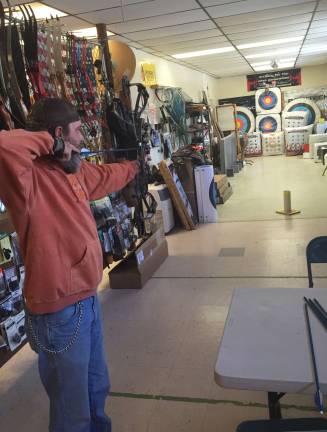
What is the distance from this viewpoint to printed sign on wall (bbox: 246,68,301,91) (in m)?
12.8

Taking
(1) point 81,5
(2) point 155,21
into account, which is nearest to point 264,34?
(2) point 155,21

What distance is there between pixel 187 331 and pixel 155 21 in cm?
355

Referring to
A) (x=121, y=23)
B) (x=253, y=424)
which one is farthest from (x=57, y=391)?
(x=121, y=23)

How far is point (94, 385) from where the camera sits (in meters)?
1.69

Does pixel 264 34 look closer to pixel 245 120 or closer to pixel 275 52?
pixel 275 52

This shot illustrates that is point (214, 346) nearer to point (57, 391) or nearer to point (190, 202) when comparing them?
point (57, 391)

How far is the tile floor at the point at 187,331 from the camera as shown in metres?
2.08

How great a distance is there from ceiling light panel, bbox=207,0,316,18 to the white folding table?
3.60 metres

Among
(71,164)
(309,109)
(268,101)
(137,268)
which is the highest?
(268,101)

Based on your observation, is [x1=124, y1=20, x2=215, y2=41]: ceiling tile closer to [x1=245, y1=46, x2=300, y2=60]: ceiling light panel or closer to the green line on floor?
[x1=245, y1=46, x2=300, y2=60]: ceiling light panel

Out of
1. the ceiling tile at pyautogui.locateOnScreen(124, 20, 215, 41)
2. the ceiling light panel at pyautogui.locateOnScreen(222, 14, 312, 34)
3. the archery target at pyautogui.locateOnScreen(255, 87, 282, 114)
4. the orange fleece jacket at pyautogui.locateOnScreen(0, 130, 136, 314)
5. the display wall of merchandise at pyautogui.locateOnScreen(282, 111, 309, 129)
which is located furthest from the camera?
the archery target at pyautogui.locateOnScreen(255, 87, 282, 114)

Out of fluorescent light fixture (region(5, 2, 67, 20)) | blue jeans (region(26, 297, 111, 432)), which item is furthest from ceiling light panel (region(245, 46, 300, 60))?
blue jeans (region(26, 297, 111, 432))

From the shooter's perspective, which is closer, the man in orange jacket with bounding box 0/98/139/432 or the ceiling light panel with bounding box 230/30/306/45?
the man in orange jacket with bounding box 0/98/139/432

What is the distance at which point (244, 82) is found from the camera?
1334cm
